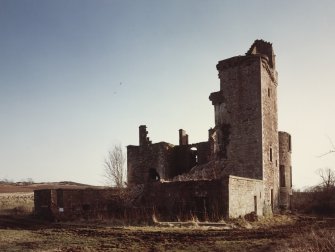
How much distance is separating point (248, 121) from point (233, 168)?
3502 mm

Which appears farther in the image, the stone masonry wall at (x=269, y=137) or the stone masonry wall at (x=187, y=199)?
the stone masonry wall at (x=269, y=137)

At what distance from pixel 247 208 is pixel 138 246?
10.4 m

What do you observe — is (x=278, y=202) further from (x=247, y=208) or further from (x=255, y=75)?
(x=255, y=75)

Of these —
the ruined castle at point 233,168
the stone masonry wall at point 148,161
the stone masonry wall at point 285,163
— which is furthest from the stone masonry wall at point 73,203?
the stone masonry wall at point 285,163

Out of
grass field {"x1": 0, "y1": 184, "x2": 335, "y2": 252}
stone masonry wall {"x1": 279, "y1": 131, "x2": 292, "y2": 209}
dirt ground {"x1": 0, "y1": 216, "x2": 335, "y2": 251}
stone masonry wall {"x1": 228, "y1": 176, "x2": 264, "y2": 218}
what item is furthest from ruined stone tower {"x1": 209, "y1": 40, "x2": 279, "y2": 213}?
dirt ground {"x1": 0, "y1": 216, "x2": 335, "y2": 251}

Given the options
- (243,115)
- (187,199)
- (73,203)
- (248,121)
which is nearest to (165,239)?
(187,199)

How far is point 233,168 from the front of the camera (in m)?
25.9

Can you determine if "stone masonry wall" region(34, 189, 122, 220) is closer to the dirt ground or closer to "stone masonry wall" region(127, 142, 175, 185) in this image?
"stone masonry wall" region(127, 142, 175, 185)

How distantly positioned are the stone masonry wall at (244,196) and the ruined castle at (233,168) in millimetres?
16

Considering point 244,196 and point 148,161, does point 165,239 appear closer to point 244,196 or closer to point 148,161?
point 244,196

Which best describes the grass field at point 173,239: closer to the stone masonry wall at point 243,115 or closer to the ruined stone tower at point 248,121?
the stone masonry wall at point 243,115

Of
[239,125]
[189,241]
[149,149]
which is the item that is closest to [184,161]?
[149,149]

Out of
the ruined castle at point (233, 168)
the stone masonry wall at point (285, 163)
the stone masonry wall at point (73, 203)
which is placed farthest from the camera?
the stone masonry wall at point (285, 163)

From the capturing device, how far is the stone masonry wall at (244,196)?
64.1 feet
